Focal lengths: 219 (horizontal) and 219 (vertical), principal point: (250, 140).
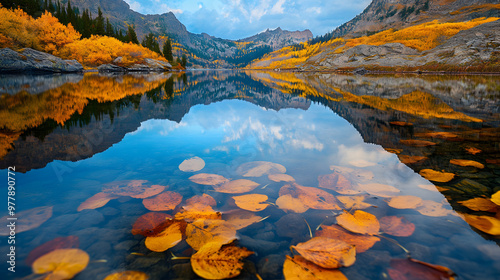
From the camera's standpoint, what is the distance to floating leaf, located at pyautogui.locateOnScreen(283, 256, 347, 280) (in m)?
2.24

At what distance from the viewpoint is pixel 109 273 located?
2309mm

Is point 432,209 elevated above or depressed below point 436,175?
below

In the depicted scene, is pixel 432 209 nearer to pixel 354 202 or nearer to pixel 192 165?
pixel 354 202

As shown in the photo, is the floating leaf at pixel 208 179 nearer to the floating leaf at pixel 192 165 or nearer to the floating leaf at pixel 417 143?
the floating leaf at pixel 192 165

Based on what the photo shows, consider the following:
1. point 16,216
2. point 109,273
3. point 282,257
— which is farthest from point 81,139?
point 282,257

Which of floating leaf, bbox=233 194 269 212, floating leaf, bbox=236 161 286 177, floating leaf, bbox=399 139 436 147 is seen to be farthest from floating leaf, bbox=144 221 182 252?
floating leaf, bbox=399 139 436 147

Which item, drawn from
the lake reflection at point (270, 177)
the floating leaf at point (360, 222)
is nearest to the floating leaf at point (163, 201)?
the lake reflection at point (270, 177)

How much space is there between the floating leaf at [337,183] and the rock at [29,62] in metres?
54.2

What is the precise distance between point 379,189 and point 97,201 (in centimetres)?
519

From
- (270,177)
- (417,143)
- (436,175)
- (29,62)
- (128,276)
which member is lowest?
(128,276)

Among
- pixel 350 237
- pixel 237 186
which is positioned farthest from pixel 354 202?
pixel 237 186

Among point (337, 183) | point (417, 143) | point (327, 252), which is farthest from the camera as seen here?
point (417, 143)

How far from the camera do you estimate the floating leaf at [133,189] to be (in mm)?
4012

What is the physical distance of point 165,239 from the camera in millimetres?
2809
